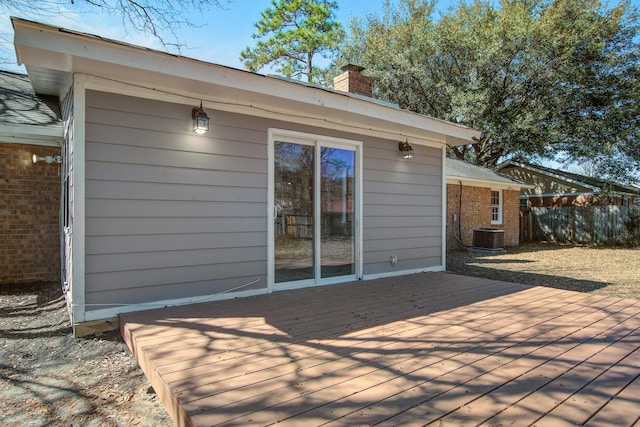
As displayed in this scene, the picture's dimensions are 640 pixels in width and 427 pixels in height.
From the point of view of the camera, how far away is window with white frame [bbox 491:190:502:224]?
39.7ft

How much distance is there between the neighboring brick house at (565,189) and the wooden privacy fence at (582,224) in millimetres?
1288

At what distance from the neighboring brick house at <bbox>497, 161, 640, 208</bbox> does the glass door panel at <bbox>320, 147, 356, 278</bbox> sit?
1073cm

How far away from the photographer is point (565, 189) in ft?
51.2

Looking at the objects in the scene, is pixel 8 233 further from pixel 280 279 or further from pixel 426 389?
pixel 426 389

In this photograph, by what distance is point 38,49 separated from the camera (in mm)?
2568

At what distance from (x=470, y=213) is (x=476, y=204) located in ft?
1.39

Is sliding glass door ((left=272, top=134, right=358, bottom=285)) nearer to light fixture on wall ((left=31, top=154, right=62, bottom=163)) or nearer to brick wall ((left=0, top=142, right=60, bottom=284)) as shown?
light fixture on wall ((left=31, top=154, right=62, bottom=163))

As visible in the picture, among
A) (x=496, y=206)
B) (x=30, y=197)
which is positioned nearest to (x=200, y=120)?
(x=30, y=197)

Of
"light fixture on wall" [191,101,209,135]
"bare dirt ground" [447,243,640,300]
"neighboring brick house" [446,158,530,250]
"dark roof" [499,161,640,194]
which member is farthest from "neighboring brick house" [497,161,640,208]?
"light fixture on wall" [191,101,209,135]

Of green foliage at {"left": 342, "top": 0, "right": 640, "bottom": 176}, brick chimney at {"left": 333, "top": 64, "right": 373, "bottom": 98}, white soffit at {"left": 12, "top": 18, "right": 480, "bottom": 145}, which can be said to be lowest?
white soffit at {"left": 12, "top": 18, "right": 480, "bottom": 145}

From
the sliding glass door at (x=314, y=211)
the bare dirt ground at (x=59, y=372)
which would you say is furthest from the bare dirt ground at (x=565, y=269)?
the sliding glass door at (x=314, y=211)

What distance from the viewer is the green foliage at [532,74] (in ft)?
41.8

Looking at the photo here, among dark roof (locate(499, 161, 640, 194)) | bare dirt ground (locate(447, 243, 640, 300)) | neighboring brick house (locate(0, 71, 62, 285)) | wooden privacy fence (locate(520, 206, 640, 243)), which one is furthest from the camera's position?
dark roof (locate(499, 161, 640, 194))

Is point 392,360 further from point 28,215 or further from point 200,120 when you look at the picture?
Result: point 28,215
